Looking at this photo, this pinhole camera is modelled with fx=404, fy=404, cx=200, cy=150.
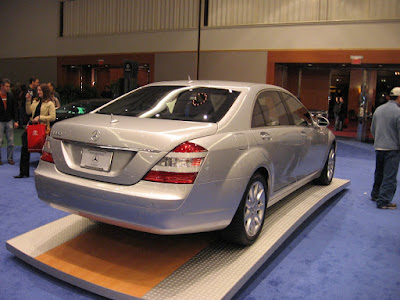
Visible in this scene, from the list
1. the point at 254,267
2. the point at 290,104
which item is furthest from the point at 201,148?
the point at 290,104

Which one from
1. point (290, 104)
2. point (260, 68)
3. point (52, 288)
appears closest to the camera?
point (52, 288)

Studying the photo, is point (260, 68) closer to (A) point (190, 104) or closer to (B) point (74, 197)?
(A) point (190, 104)

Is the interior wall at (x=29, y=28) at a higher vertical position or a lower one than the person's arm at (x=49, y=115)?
higher

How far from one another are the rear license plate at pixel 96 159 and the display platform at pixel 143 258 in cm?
73

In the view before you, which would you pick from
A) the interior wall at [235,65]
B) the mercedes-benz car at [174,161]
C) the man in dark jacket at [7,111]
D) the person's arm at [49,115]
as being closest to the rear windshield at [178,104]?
the mercedes-benz car at [174,161]

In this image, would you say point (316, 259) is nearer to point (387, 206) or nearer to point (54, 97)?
point (387, 206)

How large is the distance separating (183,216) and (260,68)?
1196 cm

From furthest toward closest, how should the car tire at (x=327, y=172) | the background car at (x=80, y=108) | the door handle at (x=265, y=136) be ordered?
the background car at (x=80, y=108)
the car tire at (x=327, y=172)
the door handle at (x=265, y=136)

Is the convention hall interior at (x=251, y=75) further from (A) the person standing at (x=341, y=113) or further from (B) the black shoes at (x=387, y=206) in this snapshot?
(A) the person standing at (x=341, y=113)

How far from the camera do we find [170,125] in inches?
113

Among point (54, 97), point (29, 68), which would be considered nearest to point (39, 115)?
point (54, 97)

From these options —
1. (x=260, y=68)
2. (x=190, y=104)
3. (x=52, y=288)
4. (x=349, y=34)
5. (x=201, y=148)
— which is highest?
(x=349, y=34)

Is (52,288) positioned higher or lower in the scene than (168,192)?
lower

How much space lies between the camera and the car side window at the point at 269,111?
3.48 m
